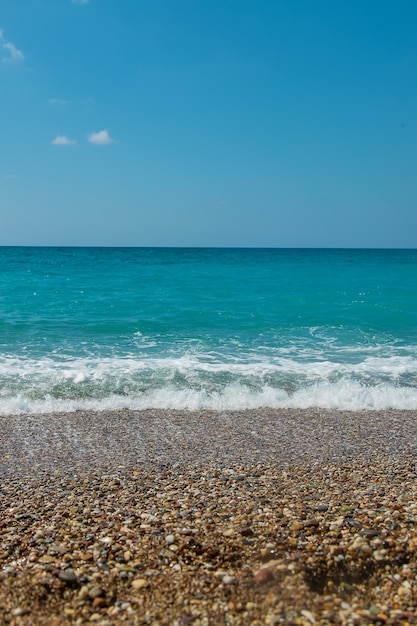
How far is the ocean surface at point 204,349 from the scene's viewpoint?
10.6 metres

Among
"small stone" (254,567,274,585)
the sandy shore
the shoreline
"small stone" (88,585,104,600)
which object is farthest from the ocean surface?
"small stone" (88,585,104,600)

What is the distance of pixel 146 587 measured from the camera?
373 cm

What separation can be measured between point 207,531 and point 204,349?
10.8m

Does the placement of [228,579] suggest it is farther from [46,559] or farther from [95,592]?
[46,559]

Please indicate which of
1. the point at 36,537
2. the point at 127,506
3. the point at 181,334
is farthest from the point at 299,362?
the point at 36,537

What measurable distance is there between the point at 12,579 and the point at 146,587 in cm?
111

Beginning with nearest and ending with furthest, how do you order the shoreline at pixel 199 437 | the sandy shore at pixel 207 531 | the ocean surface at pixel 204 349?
the sandy shore at pixel 207 531, the shoreline at pixel 199 437, the ocean surface at pixel 204 349

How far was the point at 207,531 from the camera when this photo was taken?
14.6ft

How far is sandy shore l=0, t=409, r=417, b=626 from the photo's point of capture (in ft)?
11.6

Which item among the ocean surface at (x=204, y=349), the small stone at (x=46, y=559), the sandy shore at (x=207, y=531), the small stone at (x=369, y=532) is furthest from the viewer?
the ocean surface at (x=204, y=349)

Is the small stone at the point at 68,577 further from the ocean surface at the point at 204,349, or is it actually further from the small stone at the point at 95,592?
the ocean surface at the point at 204,349

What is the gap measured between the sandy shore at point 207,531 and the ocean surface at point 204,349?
300 centimetres

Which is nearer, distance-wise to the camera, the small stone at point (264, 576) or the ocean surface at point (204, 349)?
the small stone at point (264, 576)

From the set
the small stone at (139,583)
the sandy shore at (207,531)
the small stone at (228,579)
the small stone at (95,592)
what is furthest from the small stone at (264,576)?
the small stone at (95,592)
